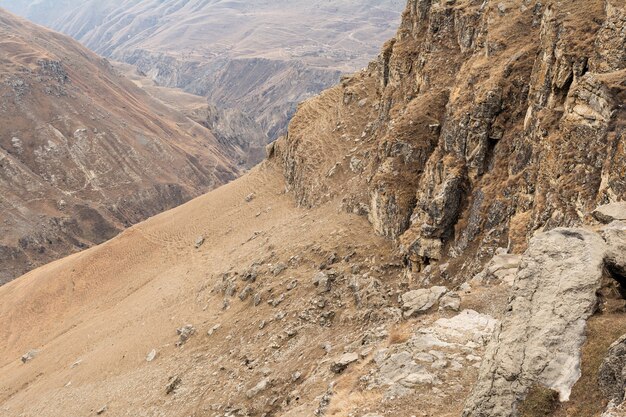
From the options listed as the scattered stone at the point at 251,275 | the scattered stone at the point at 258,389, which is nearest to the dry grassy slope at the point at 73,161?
the scattered stone at the point at 251,275

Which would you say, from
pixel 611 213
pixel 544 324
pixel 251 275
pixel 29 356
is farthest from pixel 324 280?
pixel 29 356

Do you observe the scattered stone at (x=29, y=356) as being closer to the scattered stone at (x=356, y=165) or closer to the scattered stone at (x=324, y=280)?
the scattered stone at (x=324, y=280)

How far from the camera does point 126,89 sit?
160m

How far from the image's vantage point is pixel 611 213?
11609 millimetres

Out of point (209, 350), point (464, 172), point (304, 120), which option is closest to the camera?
point (464, 172)

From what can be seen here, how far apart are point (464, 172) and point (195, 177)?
10725 cm

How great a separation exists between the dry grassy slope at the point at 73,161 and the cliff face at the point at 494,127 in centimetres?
7127

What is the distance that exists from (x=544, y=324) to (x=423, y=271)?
11.6 m

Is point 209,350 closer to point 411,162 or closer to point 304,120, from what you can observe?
point 411,162

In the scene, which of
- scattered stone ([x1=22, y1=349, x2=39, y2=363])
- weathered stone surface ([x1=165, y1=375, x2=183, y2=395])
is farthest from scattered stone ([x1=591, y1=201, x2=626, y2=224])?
scattered stone ([x1=22, y1=349, x2=39, y2=363])

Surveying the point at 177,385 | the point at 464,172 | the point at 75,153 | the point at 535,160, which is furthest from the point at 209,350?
the point at 75,153

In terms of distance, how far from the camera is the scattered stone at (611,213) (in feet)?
37.4

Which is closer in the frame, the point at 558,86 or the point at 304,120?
the point at 558,86

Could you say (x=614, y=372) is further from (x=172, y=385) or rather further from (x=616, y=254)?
(x=172, y=385)
